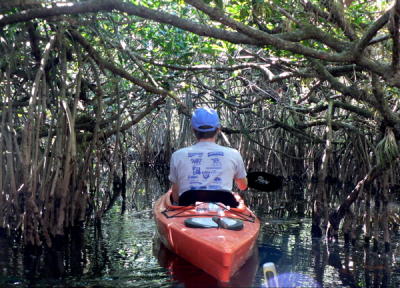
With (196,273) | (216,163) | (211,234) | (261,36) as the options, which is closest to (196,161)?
(216,163)

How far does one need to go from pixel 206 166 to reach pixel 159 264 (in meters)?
0.94

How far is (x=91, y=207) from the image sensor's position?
744cm

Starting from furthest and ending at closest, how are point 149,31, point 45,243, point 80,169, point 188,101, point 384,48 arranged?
1. point 188,101
2. point 149,31
3. point 80,169
4. point 45,243
5. point 384,48

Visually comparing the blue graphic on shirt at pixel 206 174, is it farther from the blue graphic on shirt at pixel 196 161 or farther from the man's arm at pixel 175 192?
the man's arm at pixel 175 192

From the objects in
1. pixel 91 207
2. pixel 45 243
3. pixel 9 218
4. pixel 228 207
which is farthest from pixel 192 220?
pixel 91 207

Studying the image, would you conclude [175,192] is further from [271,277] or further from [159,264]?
[271,277]

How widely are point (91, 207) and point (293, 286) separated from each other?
12.9 ft

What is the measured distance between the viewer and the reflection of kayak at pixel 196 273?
3.78m

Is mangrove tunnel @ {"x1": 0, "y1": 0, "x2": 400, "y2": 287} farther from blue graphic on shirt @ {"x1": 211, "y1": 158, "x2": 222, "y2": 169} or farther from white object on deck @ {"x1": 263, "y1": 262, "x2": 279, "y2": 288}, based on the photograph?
white object on deck @ {"x1": 263, "y1": 262, "x2": 279, "y2": 288}

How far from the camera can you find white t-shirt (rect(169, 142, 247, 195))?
185 inches

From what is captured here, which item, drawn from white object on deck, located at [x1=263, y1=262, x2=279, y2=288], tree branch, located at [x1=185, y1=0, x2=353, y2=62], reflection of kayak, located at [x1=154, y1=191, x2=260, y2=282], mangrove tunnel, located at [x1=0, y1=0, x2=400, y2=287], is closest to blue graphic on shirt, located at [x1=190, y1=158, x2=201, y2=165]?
reflection of kayak, located at [x1=154, y1=191, x2=260, y2=282]

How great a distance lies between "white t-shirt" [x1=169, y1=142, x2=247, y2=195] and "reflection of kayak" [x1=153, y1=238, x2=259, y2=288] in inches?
25.3

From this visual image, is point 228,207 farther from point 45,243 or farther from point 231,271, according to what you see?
point 45,243

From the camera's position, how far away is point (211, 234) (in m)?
3.97
